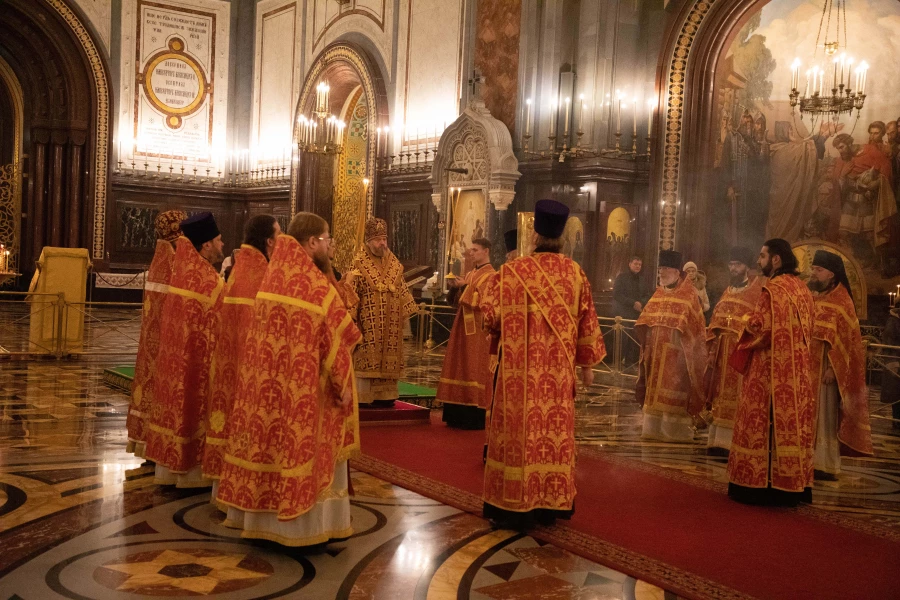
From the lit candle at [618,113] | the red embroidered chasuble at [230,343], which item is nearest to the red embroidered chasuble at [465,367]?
the red embroidered chasuble at [230,343]

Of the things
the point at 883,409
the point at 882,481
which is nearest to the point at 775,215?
the point at 883,409

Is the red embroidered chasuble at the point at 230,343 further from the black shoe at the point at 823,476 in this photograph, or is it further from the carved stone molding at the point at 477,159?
the carved stone molding at the point at 477,159

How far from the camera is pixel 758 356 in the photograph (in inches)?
247

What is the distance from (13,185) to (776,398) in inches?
806

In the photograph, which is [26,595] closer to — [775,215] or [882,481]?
[882,481]

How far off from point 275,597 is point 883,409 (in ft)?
26.8

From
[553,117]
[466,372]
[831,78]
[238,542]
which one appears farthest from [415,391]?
[831,78]

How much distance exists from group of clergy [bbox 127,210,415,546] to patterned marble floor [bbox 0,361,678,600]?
179 mm

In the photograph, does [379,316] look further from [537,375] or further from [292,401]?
[292,401]

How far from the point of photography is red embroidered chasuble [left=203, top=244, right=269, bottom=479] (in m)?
5.02

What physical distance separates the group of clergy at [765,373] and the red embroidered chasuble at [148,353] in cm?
372

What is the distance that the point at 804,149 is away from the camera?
43.2ft

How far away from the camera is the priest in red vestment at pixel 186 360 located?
18.7ft

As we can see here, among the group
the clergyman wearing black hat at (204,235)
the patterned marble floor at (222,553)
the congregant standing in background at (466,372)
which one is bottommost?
the patterned marble floor at (222,553)
